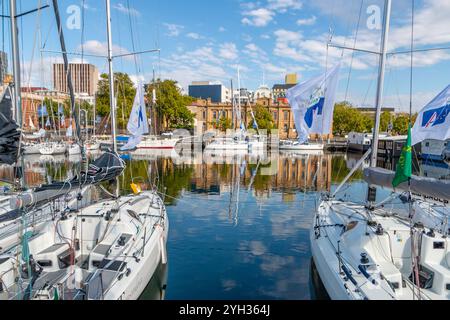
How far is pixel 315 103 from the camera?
1211 cm

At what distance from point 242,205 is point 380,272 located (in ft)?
44.6

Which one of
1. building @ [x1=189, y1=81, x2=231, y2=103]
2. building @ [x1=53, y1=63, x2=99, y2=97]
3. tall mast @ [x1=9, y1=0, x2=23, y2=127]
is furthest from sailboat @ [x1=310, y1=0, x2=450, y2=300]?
building @ [x1=189, y1=81, x2=231, y2=103]

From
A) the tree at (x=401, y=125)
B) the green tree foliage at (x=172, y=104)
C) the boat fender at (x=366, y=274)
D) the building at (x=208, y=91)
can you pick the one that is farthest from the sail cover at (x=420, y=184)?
the building at (x=208, y=91)

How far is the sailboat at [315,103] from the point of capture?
1188 cm


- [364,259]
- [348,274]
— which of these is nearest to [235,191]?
[364,259]

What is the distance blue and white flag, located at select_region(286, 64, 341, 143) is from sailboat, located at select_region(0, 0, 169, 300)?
246 inches

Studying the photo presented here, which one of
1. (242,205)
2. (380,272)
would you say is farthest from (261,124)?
(380,272)

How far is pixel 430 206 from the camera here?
15.2m

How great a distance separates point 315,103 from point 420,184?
14.5 feet

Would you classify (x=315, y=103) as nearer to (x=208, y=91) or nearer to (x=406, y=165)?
(x=406, y=165)

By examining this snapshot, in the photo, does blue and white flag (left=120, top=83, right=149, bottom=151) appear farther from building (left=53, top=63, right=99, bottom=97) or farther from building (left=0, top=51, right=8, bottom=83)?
building (left=0, top=51, right=8, bottom=83)

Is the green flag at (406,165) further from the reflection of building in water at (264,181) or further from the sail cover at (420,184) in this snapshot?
the reflection of building in water at (264,181)

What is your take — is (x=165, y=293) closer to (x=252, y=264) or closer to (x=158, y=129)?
(x=252, y=264)
